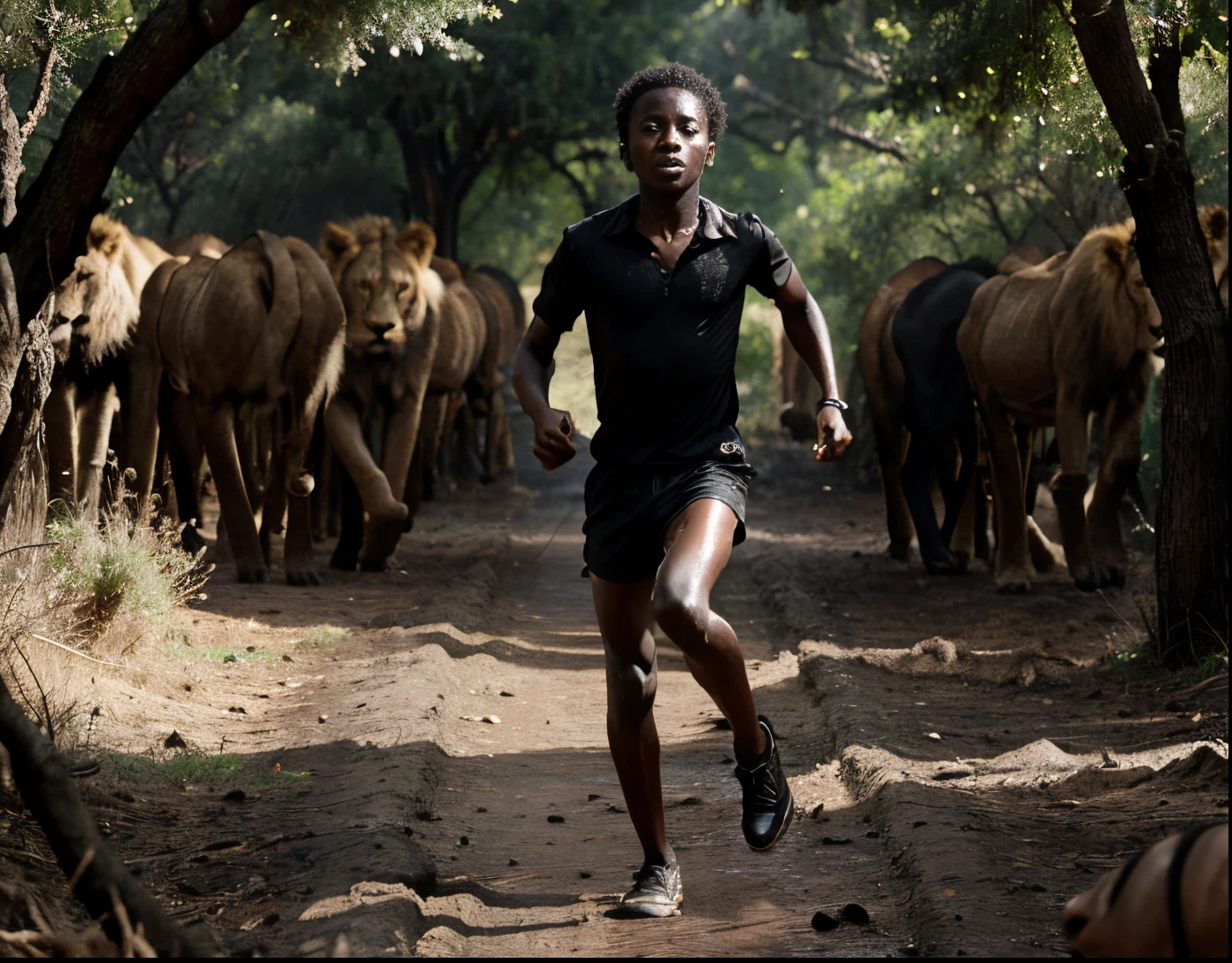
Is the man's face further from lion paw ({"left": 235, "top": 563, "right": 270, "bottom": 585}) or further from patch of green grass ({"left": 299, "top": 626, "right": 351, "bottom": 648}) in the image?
lion paw ({"left": 235, "top": 563, "right": 270, "bottom": 585})

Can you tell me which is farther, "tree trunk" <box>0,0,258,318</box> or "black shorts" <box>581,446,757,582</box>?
"tree trunk" <box>0,0,258,318</box>

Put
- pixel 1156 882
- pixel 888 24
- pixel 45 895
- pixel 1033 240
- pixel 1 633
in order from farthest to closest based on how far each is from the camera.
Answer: pixel 1033 240 < pixel 888 24 < pixel 1 633 < pixel 45 895 < pixel 1156 882

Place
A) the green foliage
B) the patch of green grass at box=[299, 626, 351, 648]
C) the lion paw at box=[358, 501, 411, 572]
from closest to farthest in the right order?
1. the green foliage
2. the patch of green grass at box=[299, 626, 351, 648]
3. the lion paw at box=[358, 501, 411, 572]

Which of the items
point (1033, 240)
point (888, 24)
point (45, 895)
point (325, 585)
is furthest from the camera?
point (1033, 240)

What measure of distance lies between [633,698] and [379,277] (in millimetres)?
8139

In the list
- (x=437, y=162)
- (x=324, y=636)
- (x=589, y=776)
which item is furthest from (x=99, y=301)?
(x=437, y=162)

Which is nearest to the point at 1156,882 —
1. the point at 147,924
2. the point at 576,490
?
the point at 147,924

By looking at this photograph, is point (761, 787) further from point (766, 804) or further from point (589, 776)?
point (589, 776)

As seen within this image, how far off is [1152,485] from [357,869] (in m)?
10.6

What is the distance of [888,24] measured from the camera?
1683cm

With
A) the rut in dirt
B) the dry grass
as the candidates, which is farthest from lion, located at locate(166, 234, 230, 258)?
the rut in dirt

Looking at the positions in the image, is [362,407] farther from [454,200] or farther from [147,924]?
[454,200]

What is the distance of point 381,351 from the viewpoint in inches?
491

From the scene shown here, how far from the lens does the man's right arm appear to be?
4699 millimetres
